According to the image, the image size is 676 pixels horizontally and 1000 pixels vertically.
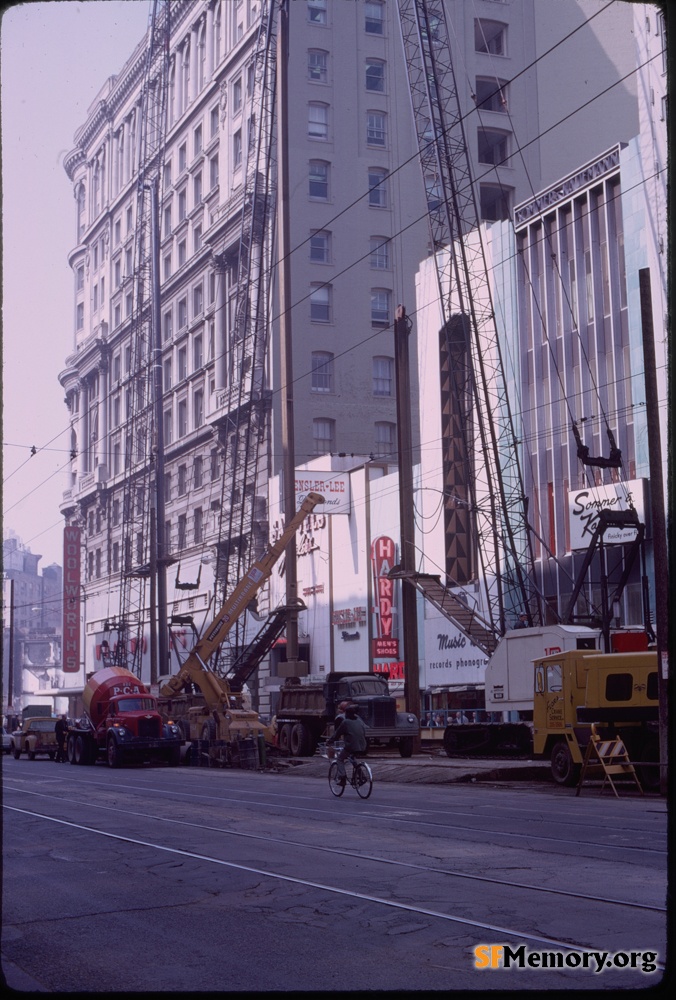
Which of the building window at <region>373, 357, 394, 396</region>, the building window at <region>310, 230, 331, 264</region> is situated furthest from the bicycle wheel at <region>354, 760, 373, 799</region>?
the building window at <region>310, 230, 331, 264</region>

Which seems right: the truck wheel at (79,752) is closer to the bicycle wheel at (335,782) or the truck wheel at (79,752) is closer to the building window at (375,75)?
the bicycle wheel at (335,782)

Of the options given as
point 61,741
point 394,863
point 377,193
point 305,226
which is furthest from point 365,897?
point 377,193

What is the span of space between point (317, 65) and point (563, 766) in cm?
5731

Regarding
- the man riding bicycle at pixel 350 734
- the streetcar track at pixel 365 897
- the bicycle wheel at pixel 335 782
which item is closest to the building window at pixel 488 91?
the bicycle wheel at pixel 335 782

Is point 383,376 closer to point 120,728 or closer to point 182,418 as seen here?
point 182,418

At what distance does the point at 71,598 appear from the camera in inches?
3799

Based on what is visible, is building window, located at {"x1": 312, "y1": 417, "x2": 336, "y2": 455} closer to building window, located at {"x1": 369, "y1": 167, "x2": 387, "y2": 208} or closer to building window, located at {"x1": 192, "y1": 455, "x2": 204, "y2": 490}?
building window, located at {"x1": 192, "y1": 455, "x2": 204, "y2": 490}

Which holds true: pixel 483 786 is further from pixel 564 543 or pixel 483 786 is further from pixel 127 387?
pixel 127 387

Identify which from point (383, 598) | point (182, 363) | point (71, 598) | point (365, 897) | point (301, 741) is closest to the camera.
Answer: point (365, 897)

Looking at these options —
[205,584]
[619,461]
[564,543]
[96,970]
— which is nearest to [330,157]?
[205,584]

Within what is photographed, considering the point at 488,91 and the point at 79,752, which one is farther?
the point at 488,91

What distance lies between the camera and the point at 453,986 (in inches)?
298

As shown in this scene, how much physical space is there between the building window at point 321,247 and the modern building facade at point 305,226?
0.37 ft

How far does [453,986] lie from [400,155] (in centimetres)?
7324
